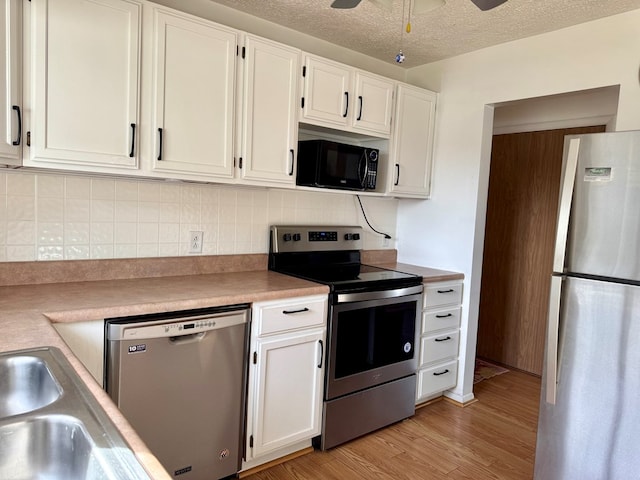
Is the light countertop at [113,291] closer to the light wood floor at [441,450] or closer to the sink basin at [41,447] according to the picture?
the sink basin at [41,447]

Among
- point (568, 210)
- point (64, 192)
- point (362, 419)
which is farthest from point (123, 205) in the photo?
point (568, 210)

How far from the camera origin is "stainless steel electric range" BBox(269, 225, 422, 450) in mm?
2375

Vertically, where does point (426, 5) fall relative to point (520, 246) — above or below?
above

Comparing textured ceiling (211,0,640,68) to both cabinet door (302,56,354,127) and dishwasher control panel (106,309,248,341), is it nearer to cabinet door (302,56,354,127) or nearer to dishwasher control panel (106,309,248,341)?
cabinet door (302,56,354,127)

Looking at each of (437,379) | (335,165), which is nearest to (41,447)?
(335,165)

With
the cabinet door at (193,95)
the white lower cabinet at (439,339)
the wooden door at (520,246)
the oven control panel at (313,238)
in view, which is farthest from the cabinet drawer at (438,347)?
the cabinet door at (193,95)

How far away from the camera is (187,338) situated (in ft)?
6.04

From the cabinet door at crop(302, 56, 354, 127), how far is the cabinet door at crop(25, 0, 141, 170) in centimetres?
94

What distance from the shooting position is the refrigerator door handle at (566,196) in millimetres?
1820

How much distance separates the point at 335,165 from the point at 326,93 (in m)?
0.42

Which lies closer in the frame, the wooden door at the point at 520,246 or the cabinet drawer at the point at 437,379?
the cabinet drawer at the point at 437,379

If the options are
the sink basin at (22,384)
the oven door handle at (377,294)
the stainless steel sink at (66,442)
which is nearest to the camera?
the stainless steel sink at (66,442)

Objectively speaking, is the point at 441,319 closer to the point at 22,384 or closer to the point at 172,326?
the point at 172,326

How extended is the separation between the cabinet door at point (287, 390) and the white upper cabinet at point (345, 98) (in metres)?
1.25
